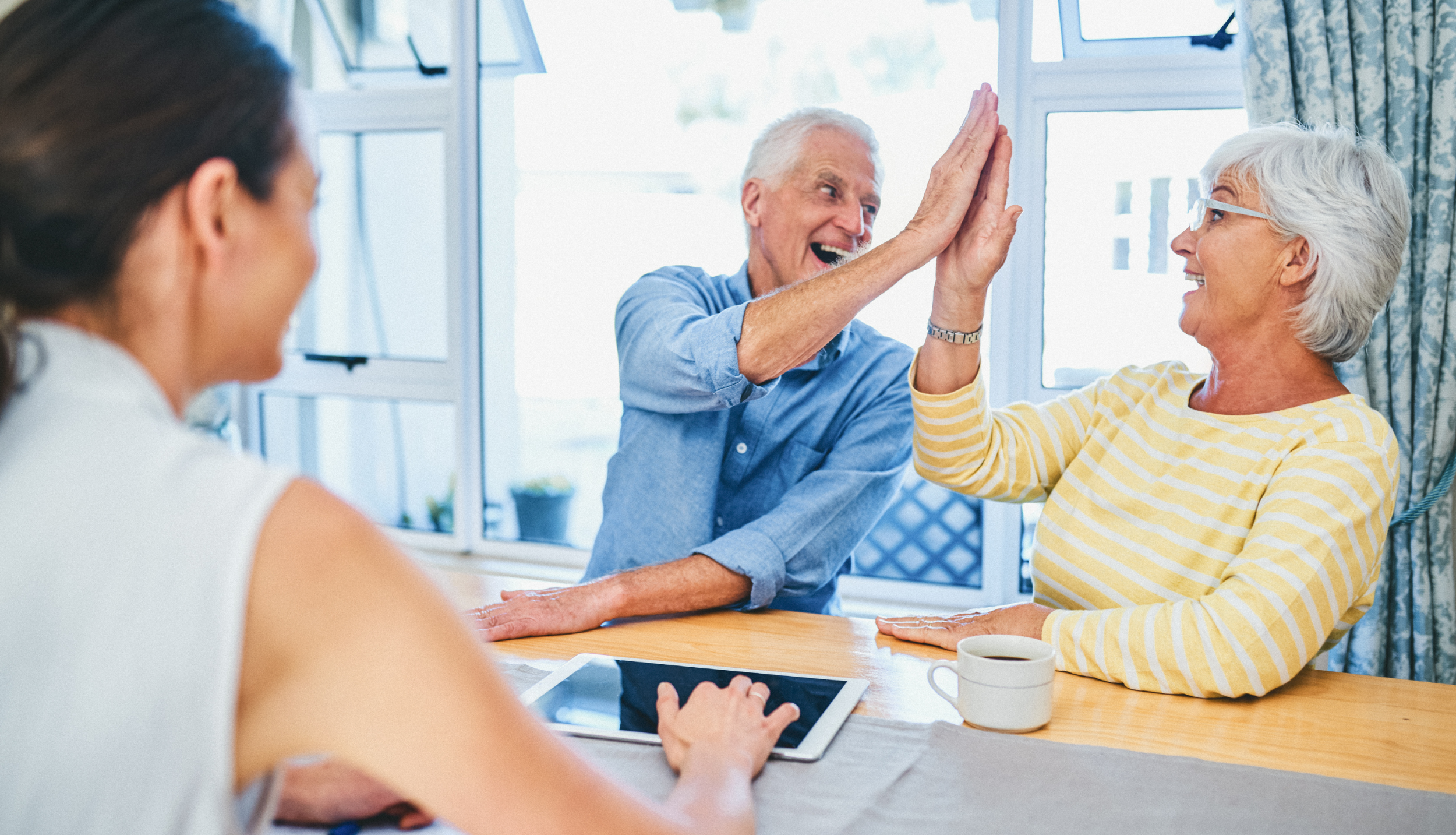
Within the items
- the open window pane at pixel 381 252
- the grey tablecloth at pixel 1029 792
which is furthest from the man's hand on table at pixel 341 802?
the open window pane at pixel 381 252

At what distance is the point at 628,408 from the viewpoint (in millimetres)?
1806

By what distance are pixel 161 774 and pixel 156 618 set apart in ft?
0.23

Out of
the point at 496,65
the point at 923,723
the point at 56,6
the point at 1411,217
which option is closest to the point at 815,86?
the point at 496,65

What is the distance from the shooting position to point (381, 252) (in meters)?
3.38

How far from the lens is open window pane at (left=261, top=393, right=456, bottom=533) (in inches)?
135

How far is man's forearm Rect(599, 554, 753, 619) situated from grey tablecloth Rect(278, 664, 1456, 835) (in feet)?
1.34

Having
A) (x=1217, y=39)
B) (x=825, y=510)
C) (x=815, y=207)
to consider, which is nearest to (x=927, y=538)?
(x=1217, y=39)

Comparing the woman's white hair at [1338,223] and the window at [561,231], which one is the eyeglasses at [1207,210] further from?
the window at [561,231]

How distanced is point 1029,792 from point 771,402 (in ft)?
3.23

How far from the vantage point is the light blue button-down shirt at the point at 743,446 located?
1.56 meters

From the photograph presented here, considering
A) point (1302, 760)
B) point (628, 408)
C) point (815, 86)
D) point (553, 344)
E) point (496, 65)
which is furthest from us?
point (815, 86)

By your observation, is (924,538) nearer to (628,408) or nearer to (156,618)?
(628,408)

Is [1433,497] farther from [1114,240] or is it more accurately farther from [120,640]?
[120,640]

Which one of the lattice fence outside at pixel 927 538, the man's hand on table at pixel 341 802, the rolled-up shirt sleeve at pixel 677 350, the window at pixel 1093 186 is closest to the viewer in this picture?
the man's hand on table at pixel 341 802
